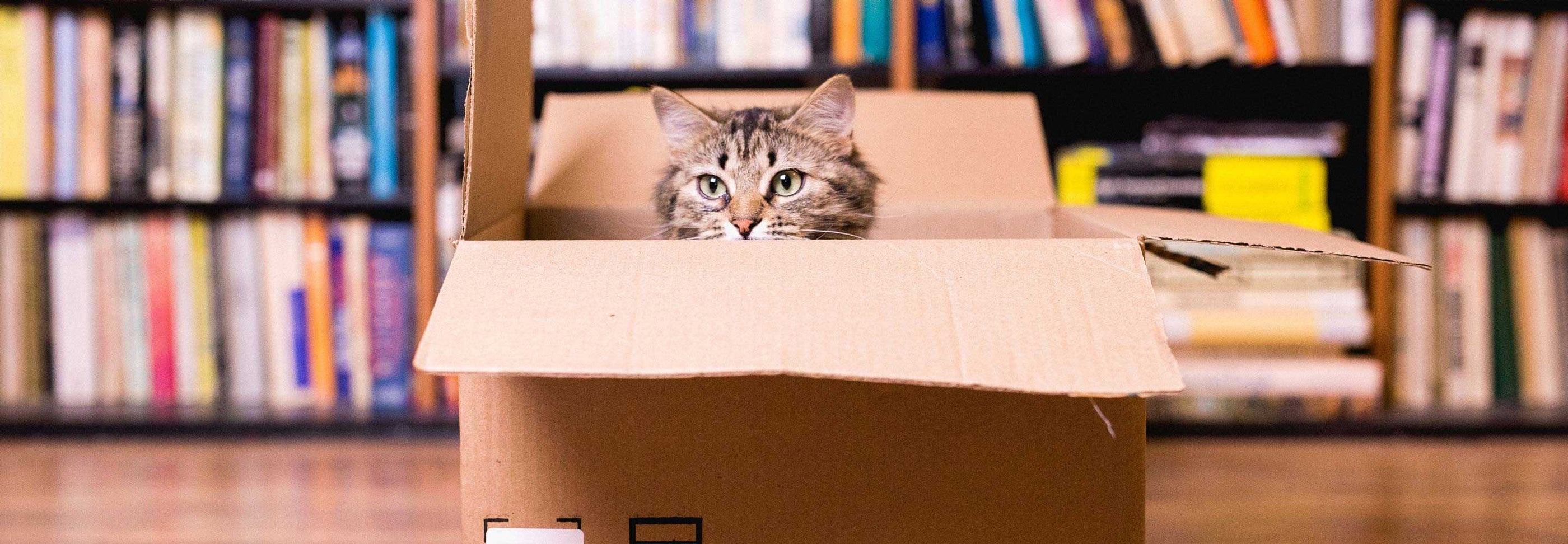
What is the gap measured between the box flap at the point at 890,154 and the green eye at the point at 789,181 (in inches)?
3.3

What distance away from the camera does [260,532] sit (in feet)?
3.81

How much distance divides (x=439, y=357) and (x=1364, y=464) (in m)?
1.54

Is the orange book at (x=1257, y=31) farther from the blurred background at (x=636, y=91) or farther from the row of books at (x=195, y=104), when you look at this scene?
the row of books at (x=195, y=104)

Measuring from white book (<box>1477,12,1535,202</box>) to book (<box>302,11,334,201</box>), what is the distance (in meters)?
2.00

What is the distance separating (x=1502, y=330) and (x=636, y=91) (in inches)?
63.0

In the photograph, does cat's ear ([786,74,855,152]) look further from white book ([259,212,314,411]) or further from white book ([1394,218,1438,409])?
white book ([1394,218,1438,409])

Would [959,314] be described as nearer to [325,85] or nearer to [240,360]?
[325,85]

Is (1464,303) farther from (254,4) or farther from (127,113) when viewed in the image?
(127,113)

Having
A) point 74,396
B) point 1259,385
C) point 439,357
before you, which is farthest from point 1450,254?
point 74,396

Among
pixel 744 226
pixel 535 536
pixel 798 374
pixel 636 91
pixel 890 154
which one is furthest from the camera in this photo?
pixel 636 91

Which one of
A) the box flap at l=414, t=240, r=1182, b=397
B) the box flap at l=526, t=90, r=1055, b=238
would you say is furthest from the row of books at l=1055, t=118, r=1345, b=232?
the box flap at l=414, t=240, r=1182, b=397

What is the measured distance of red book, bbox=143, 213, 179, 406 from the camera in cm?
164

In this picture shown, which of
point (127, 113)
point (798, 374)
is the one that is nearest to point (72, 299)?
point (127, 113)

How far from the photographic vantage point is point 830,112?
2.89 feet
